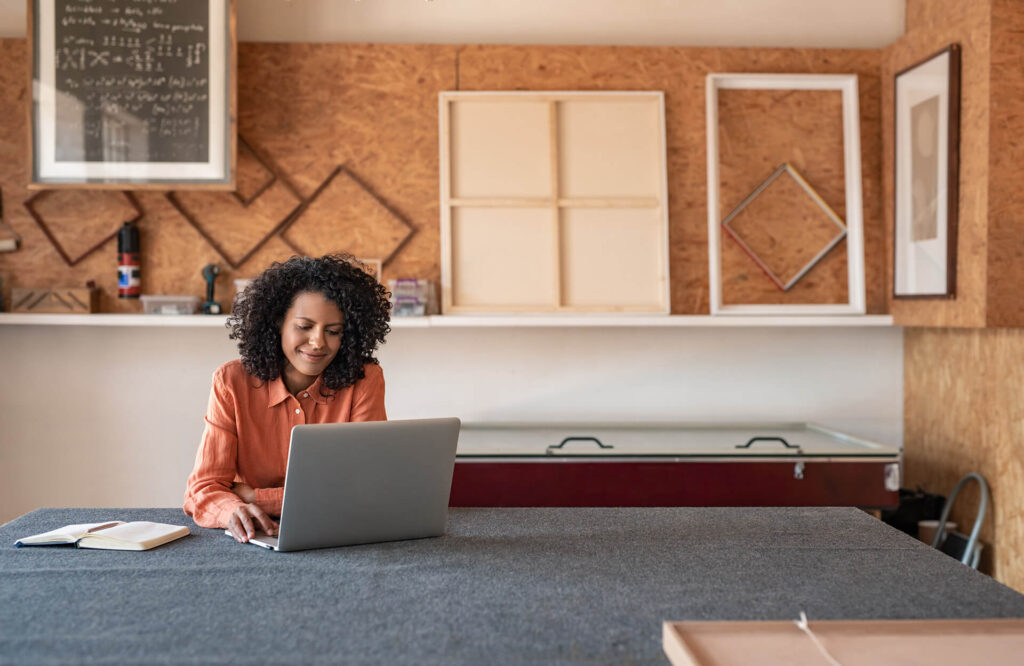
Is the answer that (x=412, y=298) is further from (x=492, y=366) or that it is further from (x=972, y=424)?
(x=972, y=424)

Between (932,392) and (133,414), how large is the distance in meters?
3.46

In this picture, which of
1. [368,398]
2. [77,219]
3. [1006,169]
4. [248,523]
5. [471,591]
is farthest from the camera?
[77,219]

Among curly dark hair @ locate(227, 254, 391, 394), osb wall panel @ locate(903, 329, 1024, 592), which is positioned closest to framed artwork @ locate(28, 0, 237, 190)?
curly dark hair @ locate(227, 254, 391, 394)

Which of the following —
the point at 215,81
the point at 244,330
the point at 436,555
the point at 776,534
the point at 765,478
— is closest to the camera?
the point at 436,555

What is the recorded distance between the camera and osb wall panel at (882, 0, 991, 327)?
10.5ft

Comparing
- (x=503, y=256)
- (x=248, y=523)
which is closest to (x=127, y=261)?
(x=503, y=256)

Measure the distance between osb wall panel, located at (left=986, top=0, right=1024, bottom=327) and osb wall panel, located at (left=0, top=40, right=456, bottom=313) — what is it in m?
2.11

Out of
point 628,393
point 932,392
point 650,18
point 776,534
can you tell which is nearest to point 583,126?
point 650,18

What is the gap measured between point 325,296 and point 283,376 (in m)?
0.25

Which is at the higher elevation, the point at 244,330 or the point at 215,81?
the point at 215,81

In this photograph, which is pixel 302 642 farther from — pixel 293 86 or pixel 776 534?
pixel 293 86

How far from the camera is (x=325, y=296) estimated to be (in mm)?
2492

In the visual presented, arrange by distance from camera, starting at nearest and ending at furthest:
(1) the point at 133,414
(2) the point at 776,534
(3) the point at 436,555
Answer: (3) the point at 436,555 < (2) the point at 776,534 < (1) the point at 133,414

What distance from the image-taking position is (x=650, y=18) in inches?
154
